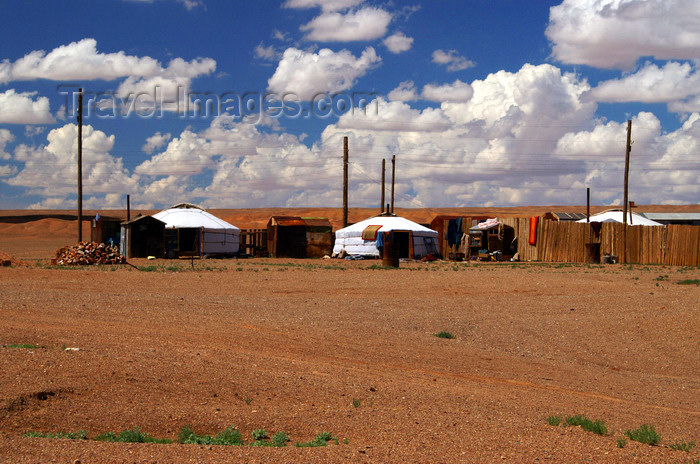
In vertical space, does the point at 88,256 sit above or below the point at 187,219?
below

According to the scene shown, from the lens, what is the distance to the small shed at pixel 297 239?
43.2 metres

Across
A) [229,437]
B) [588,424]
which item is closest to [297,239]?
[588,424]

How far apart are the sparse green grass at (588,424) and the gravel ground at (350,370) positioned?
0.10 m

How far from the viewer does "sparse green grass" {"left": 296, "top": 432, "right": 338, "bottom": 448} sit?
Result: 20.1 feet

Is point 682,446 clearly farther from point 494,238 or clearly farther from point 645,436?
point 494,238

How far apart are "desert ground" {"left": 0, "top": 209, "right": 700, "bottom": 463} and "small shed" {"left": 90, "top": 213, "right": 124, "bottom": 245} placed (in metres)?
20.7

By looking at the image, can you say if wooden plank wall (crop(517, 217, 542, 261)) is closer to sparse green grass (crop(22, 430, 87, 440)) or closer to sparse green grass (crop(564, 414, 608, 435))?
sparse green grass (crop(564, 414, 608, 435))

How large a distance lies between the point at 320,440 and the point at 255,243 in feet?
130

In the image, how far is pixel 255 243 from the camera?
149ft

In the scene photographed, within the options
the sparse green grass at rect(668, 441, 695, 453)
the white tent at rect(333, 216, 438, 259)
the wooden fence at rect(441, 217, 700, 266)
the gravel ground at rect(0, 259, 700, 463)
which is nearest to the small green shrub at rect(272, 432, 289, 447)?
the gravel ground at rect(0, 259, 700, 463)

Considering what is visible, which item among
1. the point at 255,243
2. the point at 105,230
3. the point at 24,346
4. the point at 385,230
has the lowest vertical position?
the point at 24,346

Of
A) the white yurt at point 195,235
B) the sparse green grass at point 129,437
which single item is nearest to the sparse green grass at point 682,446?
the sparse green grass at point 129,437

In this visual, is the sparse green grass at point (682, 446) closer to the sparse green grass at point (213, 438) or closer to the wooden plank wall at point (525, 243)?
the sparse green grass at point (213, 438)

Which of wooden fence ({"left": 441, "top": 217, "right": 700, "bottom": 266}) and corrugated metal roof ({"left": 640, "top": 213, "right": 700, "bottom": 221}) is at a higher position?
corrugated metal roof ({"left": 640, "top": 213, "right": 700, "bottom": 221})
